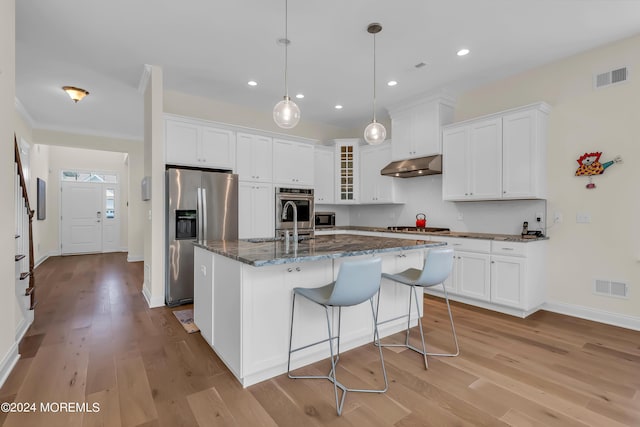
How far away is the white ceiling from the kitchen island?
2.09 meters

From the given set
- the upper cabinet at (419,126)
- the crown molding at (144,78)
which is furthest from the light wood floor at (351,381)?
→ the crown molding at (144,78)

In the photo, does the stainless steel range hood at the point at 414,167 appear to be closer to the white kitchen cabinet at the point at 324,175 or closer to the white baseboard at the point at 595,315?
the white kitchen cabinet at the point at 324,175

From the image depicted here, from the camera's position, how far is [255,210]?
15.3 feet

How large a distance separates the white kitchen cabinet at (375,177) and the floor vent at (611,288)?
2.86 metres

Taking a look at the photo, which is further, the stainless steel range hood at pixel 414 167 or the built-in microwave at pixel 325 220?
the built-in microwave at pixel 325 220

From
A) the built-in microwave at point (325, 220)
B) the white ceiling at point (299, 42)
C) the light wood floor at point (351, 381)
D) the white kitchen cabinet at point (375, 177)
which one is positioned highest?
the white ceiling at point (299, 42)

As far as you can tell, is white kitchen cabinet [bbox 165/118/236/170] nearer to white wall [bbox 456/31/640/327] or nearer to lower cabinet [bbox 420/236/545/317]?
lower cabinet [bbox 420/236/545/317]

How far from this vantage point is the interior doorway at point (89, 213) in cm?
816

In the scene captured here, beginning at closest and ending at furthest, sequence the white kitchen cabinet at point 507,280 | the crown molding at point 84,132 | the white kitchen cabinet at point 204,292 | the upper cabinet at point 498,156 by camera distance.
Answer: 1. the white kitchen cabinet at point 204,292
2. the white kitchen cabinet at point 507,280
3. the upper cabinet at point 498,156
4. the crown molding at point 84,132

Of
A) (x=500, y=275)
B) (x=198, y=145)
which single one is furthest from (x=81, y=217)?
(x=500, y=275)

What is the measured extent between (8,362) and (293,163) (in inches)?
154

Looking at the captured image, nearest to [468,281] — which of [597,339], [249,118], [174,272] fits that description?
[597,339]

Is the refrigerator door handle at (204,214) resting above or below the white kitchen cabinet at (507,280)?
above

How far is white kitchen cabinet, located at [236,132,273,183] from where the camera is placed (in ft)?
14.9
